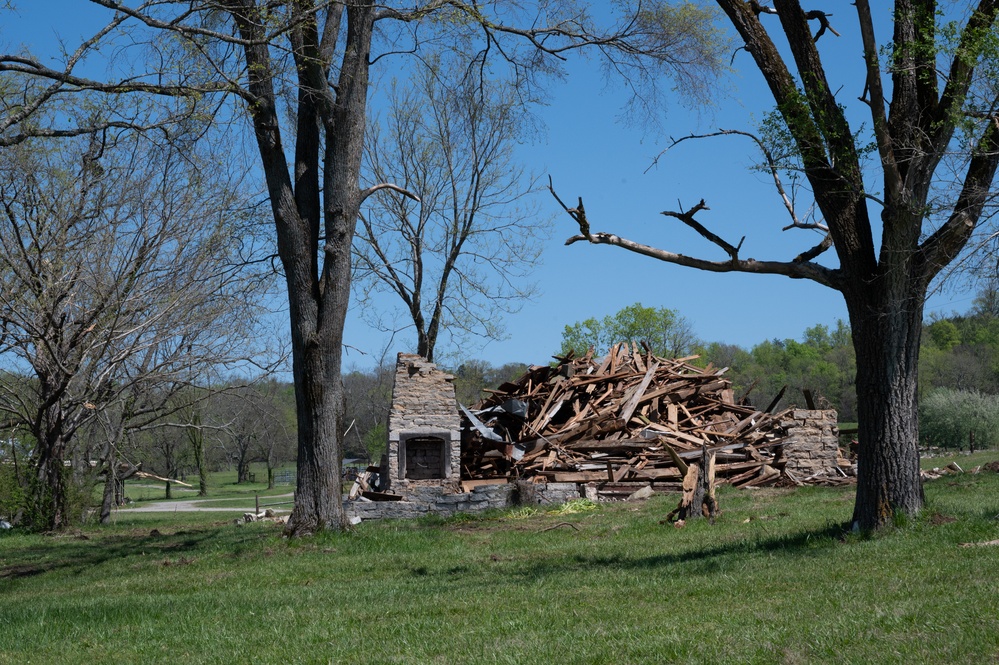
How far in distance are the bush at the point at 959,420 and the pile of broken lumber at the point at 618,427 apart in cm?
2130

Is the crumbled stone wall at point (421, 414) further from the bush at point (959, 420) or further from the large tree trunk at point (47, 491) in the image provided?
the bush at point (959, 420)

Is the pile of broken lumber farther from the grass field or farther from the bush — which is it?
the bush

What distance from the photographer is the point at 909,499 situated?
9766mm

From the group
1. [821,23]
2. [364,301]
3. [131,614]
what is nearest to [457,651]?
[131,614]

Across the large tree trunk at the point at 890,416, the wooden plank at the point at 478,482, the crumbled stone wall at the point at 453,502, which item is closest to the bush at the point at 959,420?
the wooden plank at the point at 478,482

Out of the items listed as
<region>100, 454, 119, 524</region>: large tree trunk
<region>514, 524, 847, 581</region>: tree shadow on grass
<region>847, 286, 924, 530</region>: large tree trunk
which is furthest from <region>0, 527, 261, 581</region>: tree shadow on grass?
<region>847, 286, 924, 530</region>: large tree trunk

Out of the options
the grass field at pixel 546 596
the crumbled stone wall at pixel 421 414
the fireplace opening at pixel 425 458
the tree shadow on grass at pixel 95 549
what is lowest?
the tree shadow on grass at pixel 95 549

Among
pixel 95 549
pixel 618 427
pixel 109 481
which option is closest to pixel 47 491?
pixel 109 481

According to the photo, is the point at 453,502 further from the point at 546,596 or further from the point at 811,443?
the point at 546,596

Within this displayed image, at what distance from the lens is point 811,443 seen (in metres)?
21.1

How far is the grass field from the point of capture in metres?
5.79

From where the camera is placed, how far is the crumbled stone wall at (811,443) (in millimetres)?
21016

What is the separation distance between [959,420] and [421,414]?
3087 cm

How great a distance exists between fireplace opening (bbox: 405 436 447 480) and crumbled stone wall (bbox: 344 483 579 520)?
62.2 inches
